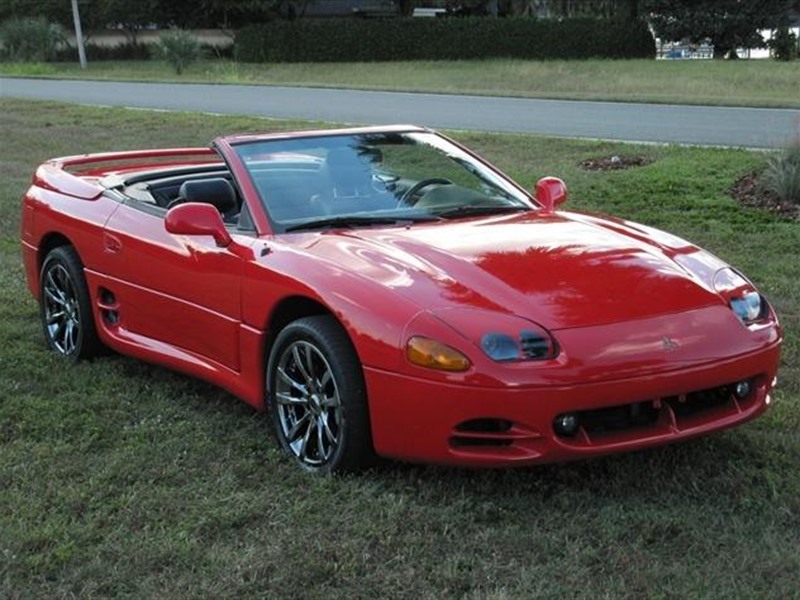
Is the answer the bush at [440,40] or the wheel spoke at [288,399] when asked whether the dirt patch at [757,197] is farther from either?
the bush at [440,40]

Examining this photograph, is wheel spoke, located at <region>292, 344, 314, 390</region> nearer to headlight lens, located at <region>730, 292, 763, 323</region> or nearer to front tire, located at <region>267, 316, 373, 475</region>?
front tire, located at <region>267, 316, 373, 475</region>

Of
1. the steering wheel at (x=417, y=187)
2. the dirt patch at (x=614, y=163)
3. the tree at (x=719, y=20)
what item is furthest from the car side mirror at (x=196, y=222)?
the tree at (x=719, y=20)

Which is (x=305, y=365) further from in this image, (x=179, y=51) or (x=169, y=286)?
(x=179, y=51)

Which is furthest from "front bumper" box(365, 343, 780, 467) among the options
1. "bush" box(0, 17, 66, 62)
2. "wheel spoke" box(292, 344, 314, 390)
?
"bush" box(0, 17, 66, 62)

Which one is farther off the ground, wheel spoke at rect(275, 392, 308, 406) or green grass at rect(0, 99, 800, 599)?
wheel spoke at rect(275, 392, 308, 406)

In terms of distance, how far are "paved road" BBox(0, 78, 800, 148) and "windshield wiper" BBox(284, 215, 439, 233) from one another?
6.26 meters

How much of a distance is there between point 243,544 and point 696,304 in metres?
1.86

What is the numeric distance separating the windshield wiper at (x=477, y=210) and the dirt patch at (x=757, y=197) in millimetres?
4545

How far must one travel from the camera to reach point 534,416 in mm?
3668

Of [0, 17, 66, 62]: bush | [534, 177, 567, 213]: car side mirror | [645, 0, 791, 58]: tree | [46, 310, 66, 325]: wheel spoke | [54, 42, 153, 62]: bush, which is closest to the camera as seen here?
[534, 177, 567, 213]: car side mirror

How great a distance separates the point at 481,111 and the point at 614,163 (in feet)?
26.1

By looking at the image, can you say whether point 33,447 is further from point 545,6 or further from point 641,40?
point 545,6

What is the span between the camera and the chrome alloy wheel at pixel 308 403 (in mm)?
4113

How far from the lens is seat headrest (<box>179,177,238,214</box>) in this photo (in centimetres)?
537
